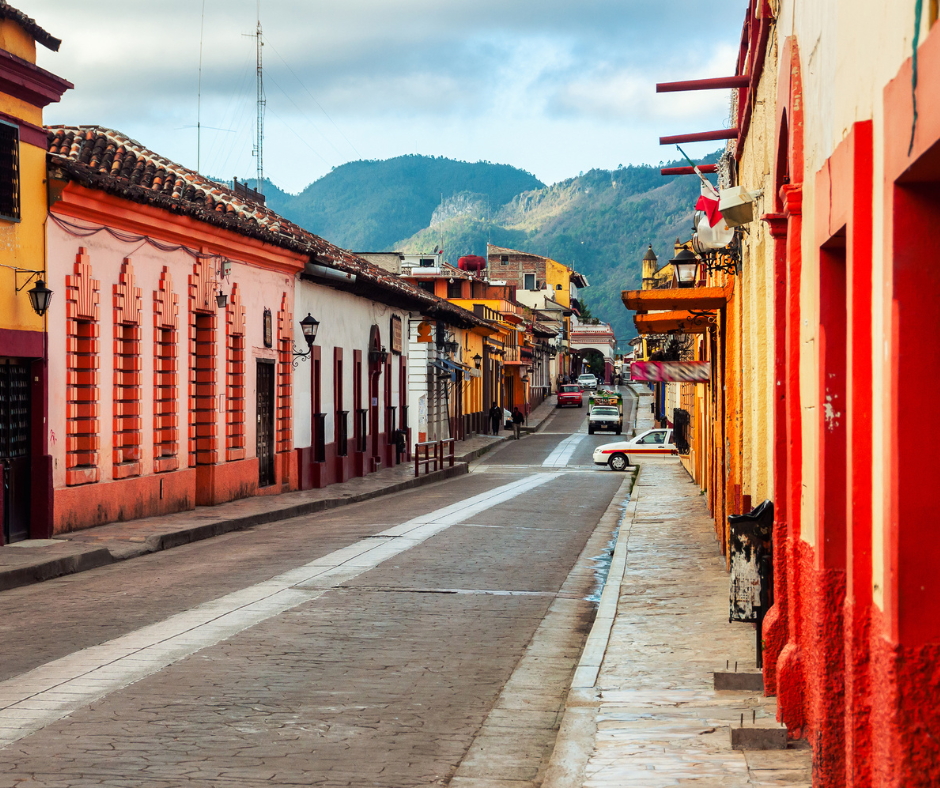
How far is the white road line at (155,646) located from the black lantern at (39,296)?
4.83 m

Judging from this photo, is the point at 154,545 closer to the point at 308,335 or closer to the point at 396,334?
the point at 308,335

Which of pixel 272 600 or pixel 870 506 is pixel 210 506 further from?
pixel 870 506

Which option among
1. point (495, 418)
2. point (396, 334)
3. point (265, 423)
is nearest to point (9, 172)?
point (265, 423)

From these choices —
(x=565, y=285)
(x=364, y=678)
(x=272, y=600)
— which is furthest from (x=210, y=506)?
(x=565, y=285)

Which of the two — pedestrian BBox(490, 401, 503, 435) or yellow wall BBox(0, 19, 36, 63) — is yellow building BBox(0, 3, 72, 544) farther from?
pedestrian BBox(490, 401, 503, 435)

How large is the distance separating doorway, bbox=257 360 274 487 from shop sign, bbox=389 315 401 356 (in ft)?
35.6

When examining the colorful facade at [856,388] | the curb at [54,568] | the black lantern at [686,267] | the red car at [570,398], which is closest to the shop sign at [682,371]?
the black lantern at [686,267]

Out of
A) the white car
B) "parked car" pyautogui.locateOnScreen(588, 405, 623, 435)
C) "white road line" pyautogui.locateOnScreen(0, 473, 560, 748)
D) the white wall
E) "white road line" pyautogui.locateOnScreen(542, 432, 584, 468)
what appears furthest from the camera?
"parked car" pyautogui.locateOnScreen(588, 405, 623, 435)

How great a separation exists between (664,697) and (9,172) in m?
11.0

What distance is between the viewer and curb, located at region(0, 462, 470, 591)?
12398mm

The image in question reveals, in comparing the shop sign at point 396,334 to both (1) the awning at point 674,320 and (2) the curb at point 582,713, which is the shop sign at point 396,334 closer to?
(1) the awning at point 674,320

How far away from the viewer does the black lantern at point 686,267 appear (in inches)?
659

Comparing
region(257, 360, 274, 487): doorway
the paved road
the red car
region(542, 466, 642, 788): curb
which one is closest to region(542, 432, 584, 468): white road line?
region(257, 360, 274, 487): doorway

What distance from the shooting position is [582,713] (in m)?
6.84
